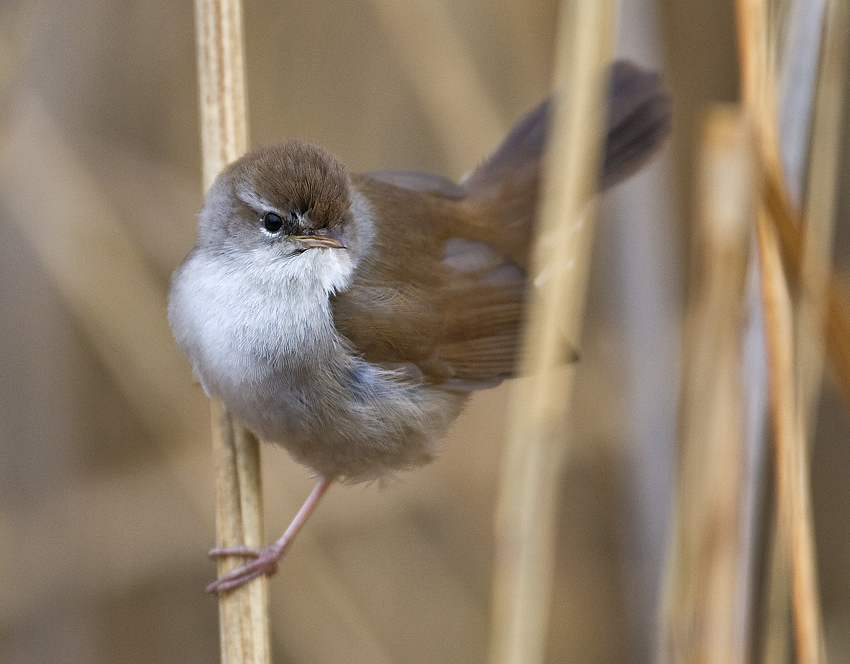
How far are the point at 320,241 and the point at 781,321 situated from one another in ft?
3.41

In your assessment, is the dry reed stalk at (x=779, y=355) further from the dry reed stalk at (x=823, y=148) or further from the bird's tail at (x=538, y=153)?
the bird's tail at (x=538, y=153)

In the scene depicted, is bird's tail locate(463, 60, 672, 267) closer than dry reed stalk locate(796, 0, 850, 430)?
No

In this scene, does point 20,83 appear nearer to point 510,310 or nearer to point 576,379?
point 510,310

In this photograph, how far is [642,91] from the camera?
2658mm

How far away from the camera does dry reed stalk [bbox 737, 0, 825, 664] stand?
4.85 feet

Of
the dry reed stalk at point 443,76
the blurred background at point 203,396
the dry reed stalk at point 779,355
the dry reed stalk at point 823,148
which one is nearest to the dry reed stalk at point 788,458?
the dry reed stalk at point 779,355

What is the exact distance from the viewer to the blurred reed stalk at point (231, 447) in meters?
1.71

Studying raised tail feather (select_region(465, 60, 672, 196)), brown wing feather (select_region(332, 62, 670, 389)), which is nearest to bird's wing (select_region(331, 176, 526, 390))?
brown wing feather (select_region(332, 62, 670, 389))

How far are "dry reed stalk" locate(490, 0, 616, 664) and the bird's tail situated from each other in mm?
884

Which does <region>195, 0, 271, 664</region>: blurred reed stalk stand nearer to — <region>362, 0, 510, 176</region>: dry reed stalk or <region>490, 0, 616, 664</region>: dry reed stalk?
<region>490, 0, 616, 664</region>: dry reed stalk

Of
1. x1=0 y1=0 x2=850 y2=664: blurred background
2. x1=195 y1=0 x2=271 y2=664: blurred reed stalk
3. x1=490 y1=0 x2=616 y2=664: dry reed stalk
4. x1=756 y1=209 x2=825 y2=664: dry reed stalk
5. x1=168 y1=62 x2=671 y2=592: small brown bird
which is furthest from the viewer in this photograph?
x1=0 y1=0 x2=850 y2=664: blurred background

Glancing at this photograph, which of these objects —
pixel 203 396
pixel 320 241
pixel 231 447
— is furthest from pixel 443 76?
pixel 231 447

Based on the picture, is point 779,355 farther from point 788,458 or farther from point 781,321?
point 788,458

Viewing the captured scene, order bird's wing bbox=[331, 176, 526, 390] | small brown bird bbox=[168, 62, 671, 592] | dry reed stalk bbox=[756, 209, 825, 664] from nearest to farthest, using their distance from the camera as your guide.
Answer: dry reed stalk bbox=[756, 209, 825, 664], small brown bird bbox=[168, 62, 671, 592], bird's wing bbox=[331, 176, 526, 390]
